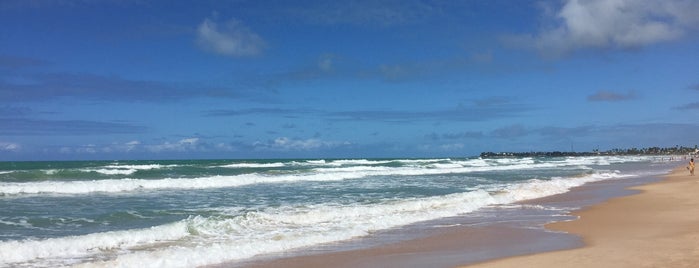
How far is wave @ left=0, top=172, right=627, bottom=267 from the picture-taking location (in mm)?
8477

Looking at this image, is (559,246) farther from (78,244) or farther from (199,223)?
(78,244)

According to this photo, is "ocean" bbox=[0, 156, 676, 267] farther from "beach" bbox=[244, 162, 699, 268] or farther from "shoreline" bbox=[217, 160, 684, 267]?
"beach" bbox=[244, 162, 699, 268]

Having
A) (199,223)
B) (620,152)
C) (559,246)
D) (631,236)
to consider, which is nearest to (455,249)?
(559,246)

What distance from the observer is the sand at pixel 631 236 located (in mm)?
7789

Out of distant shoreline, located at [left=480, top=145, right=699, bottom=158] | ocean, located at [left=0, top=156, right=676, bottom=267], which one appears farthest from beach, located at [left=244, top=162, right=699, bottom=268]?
distant shoreline, located at [left=480, top=145, right=699, bottom=158]

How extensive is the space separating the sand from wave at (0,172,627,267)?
11.4ft

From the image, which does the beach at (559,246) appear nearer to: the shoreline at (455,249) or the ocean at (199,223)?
the shoreline at (455,249)

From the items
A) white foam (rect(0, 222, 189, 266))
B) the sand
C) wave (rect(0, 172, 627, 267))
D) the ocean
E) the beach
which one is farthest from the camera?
the ocean

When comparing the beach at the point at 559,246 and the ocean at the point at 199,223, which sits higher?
the ocean at the point at 199,223

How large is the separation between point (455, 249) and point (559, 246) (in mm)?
1738

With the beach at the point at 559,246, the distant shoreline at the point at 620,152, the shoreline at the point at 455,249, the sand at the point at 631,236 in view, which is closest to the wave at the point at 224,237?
the shoreline at the point at 455,249

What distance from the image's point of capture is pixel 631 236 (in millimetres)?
10469

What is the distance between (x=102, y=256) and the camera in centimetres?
870

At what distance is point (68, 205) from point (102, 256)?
8.39m
